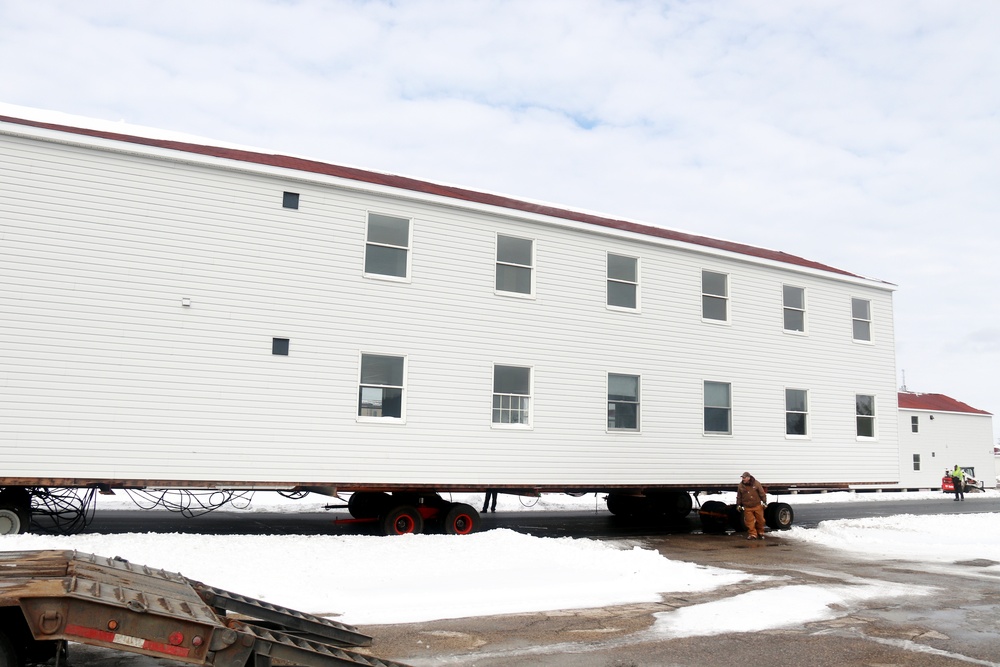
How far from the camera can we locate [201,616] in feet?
19.4

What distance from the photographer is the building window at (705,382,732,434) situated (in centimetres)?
2040

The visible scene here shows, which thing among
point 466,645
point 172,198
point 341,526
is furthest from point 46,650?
point 341,526

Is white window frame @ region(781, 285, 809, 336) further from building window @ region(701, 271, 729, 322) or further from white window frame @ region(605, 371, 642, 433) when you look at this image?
white window frame @ region(605, 371, 642, 433)

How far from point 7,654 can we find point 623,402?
14.9 meters

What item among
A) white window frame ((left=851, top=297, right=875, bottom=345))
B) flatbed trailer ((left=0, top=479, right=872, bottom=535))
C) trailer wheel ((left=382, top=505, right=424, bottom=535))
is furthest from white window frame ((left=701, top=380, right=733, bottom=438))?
trailer wheel ((left=382, top=505, right=424, bottom=535))

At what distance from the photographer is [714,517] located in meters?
21.1

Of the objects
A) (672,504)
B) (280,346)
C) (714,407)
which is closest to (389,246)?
(280,346)

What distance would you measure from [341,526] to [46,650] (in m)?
12.3

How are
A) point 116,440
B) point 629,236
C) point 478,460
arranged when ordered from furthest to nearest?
point 629,236 < point 478,460 < point 116,440

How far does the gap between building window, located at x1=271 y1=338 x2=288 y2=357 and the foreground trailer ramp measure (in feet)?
28.3

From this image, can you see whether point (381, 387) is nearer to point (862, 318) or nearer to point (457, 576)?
point (457, 576)

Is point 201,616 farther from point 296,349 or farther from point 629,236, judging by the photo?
point 629,236

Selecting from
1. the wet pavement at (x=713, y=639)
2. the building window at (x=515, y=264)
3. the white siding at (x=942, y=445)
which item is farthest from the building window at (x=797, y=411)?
the white siding at (x=942, y=445)

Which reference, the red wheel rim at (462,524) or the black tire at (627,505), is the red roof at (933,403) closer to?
the black tire at (627,505)
